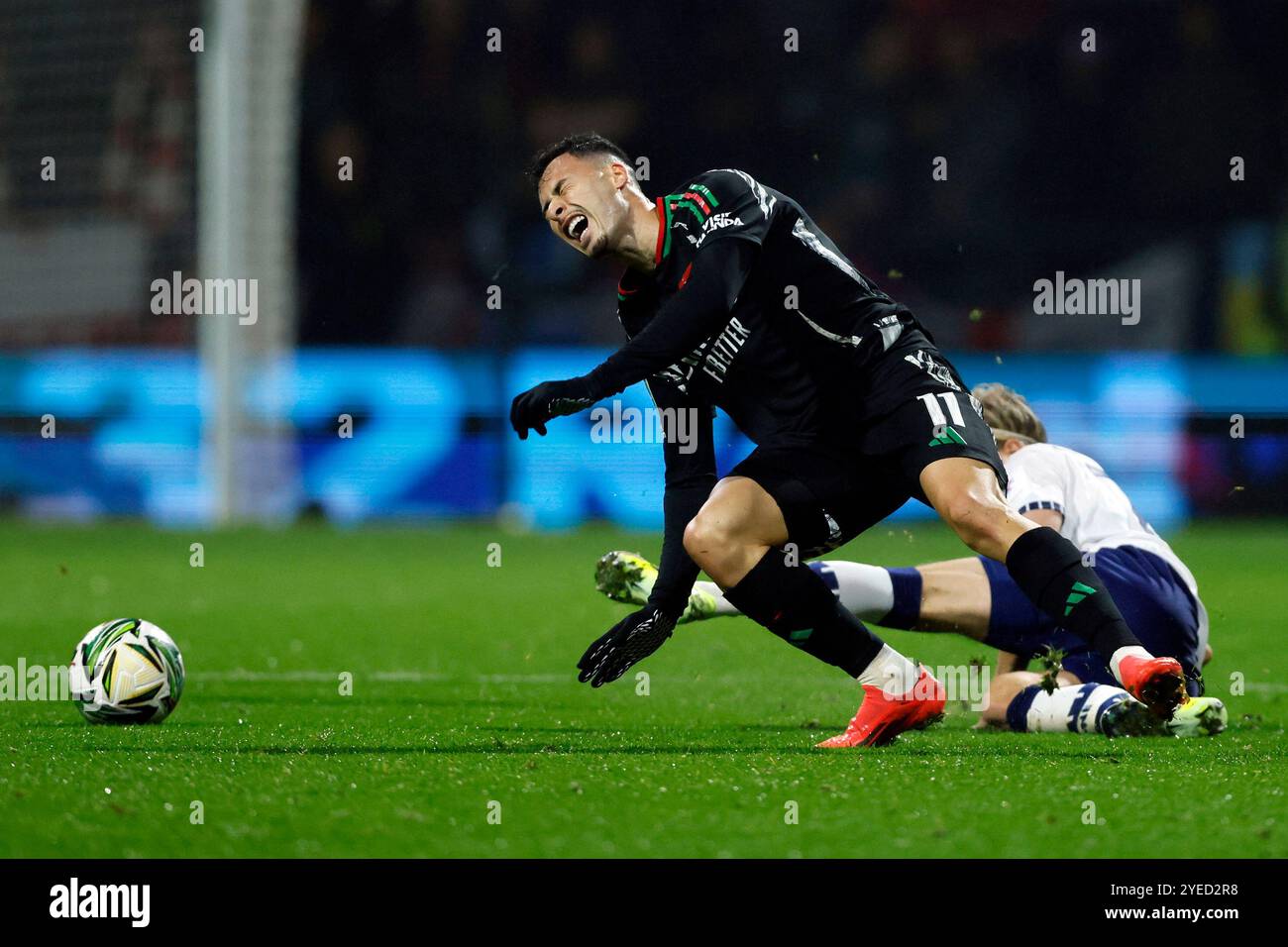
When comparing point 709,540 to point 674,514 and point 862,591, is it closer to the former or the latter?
point 674,514

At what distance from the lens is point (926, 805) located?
3332 mm

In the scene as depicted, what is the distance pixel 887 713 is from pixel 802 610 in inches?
13.2

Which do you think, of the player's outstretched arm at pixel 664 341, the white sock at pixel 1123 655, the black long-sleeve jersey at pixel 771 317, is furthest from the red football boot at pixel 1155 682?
the player's outstretched arm at pixel 664 341

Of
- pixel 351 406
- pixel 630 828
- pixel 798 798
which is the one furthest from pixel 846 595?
pixel 351 406

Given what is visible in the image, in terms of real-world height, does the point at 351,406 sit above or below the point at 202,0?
below

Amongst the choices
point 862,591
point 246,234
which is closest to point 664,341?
point 862,591

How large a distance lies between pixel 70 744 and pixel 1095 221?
13.5 meters

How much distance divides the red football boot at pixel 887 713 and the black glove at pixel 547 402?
1.08 m

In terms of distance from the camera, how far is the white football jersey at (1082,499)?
15.5 feet

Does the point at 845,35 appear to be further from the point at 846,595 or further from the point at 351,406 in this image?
the point at 846,595

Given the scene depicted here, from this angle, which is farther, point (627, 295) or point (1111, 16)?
point (1111, 16)

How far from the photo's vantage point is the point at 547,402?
3.82 meters

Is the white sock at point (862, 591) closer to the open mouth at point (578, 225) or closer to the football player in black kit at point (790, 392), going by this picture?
the football player in black kit at point (790, 392)

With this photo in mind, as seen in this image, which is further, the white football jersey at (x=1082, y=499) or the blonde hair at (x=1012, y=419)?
the blonde hair at (x=1012, y=419)
